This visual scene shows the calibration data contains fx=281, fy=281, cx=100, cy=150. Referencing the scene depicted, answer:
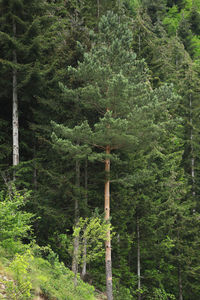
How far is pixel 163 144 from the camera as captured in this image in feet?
65.3

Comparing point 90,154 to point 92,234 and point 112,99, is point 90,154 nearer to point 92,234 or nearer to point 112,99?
point 112,99

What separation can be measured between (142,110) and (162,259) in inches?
393

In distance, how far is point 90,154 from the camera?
1188 centimetres

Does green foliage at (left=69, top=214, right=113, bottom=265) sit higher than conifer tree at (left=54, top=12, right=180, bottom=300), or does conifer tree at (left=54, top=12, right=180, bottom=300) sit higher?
conifer tree at (left=54, top=12, right=180, bottom=300)

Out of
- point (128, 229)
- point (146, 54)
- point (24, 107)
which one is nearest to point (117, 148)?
point (24, 107)

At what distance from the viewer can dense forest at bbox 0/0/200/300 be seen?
1193 cm

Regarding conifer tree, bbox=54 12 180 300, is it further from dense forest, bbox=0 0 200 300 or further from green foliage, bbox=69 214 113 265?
green foliage, bbox=69 214 113 265

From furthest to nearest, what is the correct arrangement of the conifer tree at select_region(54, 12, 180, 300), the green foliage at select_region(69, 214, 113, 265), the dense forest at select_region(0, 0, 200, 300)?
the dense forest at select_region(0, 0, 200, 300), the conifer tree at select_region(54, 12, 180, 300), the green foliage at select_region(69, 214, 113, 265)

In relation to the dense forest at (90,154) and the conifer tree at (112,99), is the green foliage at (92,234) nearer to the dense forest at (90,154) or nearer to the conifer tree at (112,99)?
the dense forest at (90,154)

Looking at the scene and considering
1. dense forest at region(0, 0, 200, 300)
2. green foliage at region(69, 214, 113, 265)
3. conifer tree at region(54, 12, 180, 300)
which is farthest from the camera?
dense forest at region(0, 0, 200, 300)

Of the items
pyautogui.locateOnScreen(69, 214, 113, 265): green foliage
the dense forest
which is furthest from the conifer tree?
pyautogui.locateOnScreen(69, 214, 113, 265): green foliage

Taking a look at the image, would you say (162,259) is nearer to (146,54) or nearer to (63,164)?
(63,164)

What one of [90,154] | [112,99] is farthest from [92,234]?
[112,99]

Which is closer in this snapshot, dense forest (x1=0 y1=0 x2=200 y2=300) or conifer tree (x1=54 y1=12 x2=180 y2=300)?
conifer tree (x1=54 y1=12 x2=180 y2=300)
